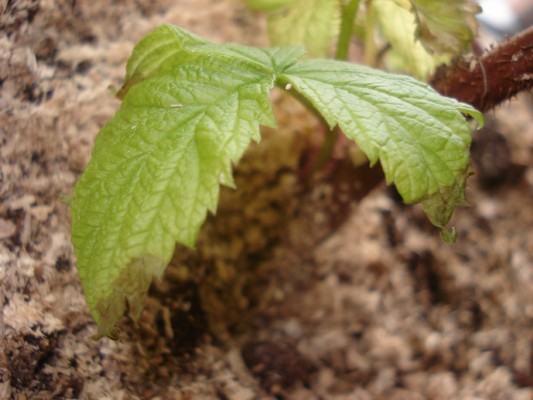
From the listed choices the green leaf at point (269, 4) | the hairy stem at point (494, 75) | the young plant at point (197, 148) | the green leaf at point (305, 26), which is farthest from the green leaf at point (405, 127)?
the green leaf at point (269, 4)

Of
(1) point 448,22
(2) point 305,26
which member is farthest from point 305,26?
(1) point 448,22

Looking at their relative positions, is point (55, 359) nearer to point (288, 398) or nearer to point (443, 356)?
point (288, 398)

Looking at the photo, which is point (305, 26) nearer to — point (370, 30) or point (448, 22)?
point (370, 30)

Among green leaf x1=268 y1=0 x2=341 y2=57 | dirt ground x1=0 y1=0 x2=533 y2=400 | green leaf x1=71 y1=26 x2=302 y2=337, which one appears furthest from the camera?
green leaf x1=268 y1=0 x2=341 y2=57

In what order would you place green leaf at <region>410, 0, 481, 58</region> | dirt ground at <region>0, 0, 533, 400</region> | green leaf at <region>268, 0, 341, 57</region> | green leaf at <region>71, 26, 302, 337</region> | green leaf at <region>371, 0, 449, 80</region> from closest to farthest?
green leaf at <region>71, 26, 302, 337</region> < dirt ground at <region>0, 0, 533, 400</region> < green leaf at <region>410, 0, 481, 58</region> < green leaf at <region>371, 0, 449, 80</region> < green leaf at <region>268, 0, 341, 57</region>

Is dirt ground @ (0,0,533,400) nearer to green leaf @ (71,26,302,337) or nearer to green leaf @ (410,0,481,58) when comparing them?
green leaf @ (71,26,302,337)

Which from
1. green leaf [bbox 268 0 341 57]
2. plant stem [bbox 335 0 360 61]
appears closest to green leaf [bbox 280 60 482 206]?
plant stem [bbox 335 0 360 61]

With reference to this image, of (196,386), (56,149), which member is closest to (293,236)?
(196,386)
